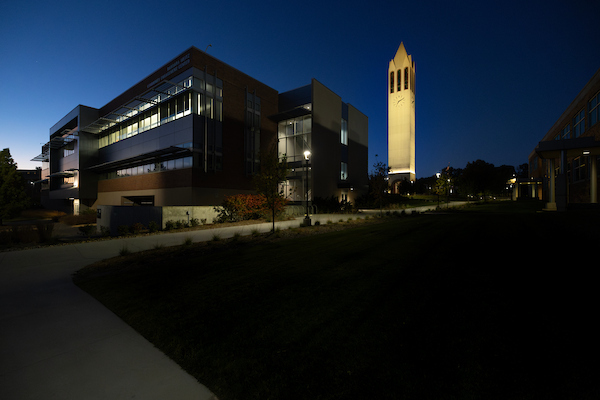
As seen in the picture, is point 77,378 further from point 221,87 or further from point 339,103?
point 339,103

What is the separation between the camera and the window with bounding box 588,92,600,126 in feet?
75.9

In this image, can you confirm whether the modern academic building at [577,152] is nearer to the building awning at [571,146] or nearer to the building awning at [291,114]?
the building awning at [571,146]

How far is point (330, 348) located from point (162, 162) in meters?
31.1

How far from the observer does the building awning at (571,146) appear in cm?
1864

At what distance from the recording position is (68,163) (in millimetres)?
43719

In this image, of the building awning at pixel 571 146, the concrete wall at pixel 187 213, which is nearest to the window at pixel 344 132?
the building awning at pixel 571 146

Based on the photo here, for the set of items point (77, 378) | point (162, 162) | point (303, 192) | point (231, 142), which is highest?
point (231, 142)

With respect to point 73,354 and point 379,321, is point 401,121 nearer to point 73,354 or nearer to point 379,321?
point 379,321

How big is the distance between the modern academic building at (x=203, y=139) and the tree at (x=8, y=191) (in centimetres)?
920

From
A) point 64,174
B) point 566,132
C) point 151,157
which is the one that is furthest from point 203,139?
point 566,132

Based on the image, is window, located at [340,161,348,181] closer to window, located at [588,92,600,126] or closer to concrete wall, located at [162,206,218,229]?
concrete wall, located at [162,206,218,229]

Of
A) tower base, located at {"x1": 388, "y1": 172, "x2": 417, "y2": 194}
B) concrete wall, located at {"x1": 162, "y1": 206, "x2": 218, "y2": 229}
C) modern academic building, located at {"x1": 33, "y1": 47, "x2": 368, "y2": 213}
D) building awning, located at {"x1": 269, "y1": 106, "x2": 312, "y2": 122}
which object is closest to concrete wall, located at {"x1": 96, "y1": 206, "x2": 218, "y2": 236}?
concrete wall, located at {"x1": 162, "y1": 206, "x2": 218, "y2": 229}

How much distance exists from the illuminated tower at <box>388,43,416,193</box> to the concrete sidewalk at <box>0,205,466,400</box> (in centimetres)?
7589

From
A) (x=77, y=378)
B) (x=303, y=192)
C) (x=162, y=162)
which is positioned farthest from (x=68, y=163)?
(x=77, y=378)
